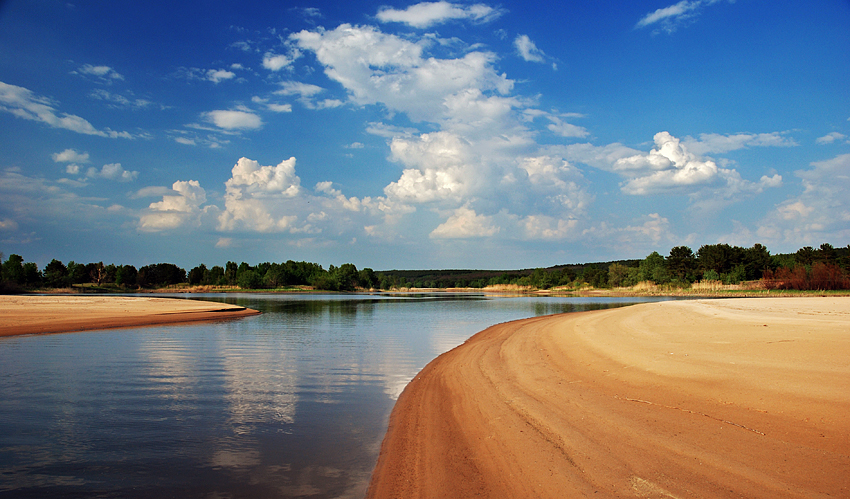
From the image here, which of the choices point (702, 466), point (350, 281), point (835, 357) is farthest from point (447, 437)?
point (350, 281)

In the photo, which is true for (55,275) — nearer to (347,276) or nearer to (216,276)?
(216,276)

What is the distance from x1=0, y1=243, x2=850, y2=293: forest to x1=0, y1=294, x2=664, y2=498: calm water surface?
7787 centimetres

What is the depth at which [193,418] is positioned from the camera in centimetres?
939

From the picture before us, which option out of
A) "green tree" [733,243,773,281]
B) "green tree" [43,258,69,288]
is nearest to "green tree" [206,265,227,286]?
"green tree" [43,258,69,288]

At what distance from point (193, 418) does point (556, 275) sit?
161 m

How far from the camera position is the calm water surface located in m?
6.53

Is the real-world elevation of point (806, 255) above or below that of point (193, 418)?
above

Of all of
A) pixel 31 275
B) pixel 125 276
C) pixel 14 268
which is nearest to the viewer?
pixel 14 268

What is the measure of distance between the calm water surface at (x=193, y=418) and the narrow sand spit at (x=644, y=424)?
1.08 m

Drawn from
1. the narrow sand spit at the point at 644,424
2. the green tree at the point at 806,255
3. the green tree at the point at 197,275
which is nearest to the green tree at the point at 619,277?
the green tree at the point at 806,255

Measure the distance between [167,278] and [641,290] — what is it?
545ft

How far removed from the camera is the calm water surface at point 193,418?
6.53 meters

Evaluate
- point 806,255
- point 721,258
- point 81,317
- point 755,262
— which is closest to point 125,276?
point 81,317

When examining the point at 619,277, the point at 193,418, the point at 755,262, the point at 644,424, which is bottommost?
the point at 193,418
